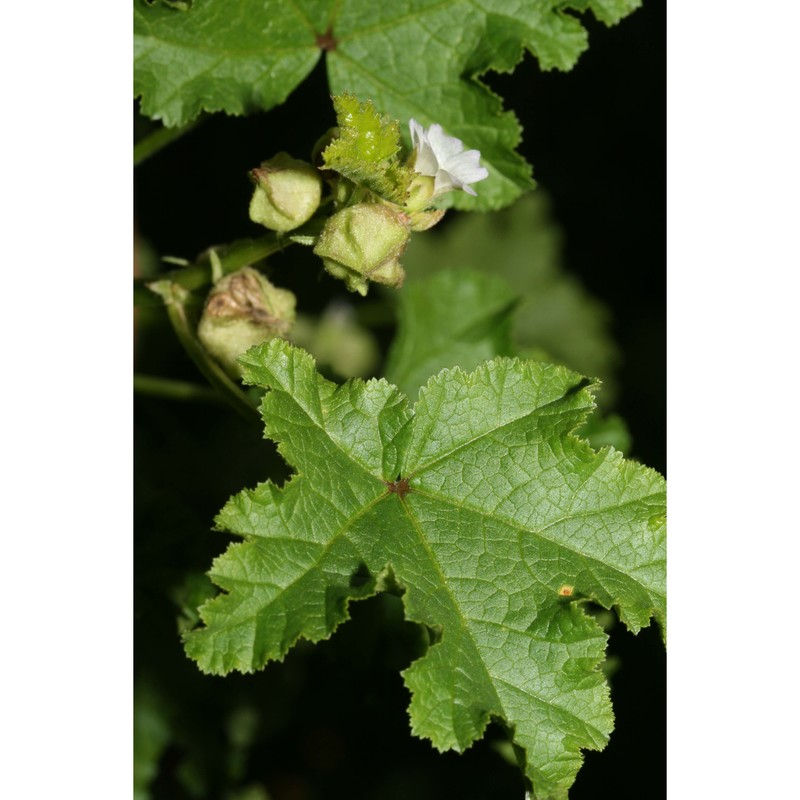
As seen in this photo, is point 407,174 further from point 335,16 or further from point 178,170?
point 178,170

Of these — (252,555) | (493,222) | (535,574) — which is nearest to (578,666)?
(535,574)

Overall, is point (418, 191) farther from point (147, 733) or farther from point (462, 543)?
point (147, 733)

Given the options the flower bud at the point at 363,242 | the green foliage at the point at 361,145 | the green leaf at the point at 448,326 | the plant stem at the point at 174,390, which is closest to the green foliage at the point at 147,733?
the plant stem at the point at 174,390

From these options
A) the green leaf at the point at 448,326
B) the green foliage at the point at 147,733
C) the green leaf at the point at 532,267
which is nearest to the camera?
the green foliage at the point at 147,733

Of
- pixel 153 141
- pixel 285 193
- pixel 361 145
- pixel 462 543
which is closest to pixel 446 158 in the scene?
pixel 361 145

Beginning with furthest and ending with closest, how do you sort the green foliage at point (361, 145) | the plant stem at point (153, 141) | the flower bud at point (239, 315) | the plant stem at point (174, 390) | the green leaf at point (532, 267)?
the green leaf at point (532, 267) → the plant stem at point (174, 390) → the plant stem at point (153, 141) → the flower bud at point (239, 315) → the green foliage at point (361, 145)

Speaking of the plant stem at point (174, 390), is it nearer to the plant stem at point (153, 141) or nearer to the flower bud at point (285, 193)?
the plant stem at point (153, 141)

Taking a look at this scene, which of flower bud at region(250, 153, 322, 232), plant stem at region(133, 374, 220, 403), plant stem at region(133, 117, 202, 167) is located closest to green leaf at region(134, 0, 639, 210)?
plant stem at region(133, 117, 202, 167)

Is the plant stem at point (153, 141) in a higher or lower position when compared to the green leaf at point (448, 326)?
higher
